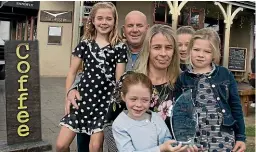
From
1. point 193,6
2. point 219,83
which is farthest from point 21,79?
point 193,6

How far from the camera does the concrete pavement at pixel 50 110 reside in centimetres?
502

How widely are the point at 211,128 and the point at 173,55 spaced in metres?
0.54

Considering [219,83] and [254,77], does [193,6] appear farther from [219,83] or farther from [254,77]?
[219,83]

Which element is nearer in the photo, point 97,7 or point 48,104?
point 97,7

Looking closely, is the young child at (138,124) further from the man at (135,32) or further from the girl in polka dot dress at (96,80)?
the man at (135,32)

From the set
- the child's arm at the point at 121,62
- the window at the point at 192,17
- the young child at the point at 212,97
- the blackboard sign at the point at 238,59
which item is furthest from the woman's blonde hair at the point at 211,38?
the blackboard sign at the point at 238,59

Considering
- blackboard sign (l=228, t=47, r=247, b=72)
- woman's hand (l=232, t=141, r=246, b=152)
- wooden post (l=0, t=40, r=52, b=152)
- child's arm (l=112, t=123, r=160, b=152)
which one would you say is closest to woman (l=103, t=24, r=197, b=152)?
child's arm (l=112, t=123, r=160, b=152)

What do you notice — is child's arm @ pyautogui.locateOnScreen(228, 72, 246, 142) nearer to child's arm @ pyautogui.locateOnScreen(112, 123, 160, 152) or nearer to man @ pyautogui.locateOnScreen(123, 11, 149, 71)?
child's arm @ pyautogui.locateOnScreen(112, 123, 160, 152)

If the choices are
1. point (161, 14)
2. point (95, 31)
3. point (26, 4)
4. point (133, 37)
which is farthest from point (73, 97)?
point (161, 14)

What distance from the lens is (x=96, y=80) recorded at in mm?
2645

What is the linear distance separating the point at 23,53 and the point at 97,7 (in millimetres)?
1764

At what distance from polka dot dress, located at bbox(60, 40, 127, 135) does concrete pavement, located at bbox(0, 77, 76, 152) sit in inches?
76.5

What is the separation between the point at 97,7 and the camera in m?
2.73

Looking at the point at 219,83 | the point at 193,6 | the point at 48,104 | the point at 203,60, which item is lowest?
the point at 48,104
